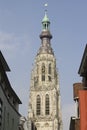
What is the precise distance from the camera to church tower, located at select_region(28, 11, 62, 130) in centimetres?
13212

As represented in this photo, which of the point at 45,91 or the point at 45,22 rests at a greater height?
the point at 45,22

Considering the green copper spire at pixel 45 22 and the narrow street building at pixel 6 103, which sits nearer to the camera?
the narrow street building at pixel 6 103

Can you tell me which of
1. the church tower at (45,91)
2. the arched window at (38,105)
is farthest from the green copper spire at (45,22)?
the arched window at (38,105)

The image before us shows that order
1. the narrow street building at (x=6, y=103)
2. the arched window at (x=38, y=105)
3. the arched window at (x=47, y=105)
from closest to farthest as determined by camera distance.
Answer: the narrow street building at (x=6, y=103)
the arched window at (x=47, y=105)
the arched window at (x=38, y=105)

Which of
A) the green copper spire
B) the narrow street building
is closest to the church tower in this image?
the green copper spire

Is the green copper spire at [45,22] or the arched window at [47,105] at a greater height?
the green copper spire at [45,22]

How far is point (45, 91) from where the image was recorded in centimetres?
13862

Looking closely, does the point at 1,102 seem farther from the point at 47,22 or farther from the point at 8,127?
the point at 47,22

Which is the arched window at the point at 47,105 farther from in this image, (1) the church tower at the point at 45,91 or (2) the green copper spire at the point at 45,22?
(2) the green copper spire at the point at 45,22

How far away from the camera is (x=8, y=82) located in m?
47.8

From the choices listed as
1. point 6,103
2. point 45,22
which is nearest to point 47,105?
point 45,22

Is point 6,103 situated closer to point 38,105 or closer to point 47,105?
point 47,105

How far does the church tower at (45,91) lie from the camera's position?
5202 inches

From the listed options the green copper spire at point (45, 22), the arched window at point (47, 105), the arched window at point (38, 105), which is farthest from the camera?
the green copper spire at point (45, 22)
